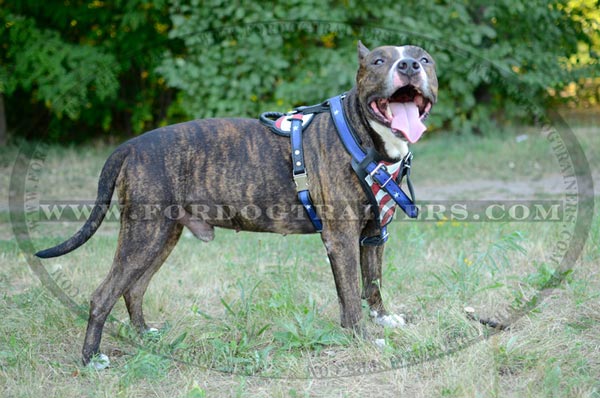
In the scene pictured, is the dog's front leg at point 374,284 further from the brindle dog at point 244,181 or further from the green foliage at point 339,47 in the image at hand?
the green foliage at point 339,47

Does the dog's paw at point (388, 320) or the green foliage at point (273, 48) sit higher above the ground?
the green foliage at point (273, 48)

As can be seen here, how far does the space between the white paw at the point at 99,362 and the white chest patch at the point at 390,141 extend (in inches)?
71.5

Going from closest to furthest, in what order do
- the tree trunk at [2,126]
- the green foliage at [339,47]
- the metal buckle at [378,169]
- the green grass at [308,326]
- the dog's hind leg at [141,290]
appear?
the green grass at [308,326] < the metal buckle at [378,169] < the dog's hind leg at [141,290] < the green foliage at [339,47] < the tree trunk at [2,126]

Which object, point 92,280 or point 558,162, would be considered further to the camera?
point 558,162

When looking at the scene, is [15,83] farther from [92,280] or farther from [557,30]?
[557,30]

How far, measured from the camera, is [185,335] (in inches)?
146

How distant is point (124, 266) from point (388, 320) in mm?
1518

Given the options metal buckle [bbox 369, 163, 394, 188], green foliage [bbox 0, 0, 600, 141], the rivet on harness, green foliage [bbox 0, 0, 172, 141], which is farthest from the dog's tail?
green foliage [bbox 0, 0, 172, 141]

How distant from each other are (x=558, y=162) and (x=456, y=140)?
1.63 m

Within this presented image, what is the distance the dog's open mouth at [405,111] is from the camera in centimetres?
320

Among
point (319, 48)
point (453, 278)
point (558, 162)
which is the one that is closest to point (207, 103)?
point (319, 48)

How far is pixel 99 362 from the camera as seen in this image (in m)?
3.39

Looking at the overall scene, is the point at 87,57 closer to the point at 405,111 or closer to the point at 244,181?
the point at 244,181

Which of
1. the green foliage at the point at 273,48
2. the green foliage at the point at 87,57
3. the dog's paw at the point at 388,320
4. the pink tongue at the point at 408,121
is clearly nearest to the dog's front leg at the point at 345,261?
the dog's paw at the point at 388,320
